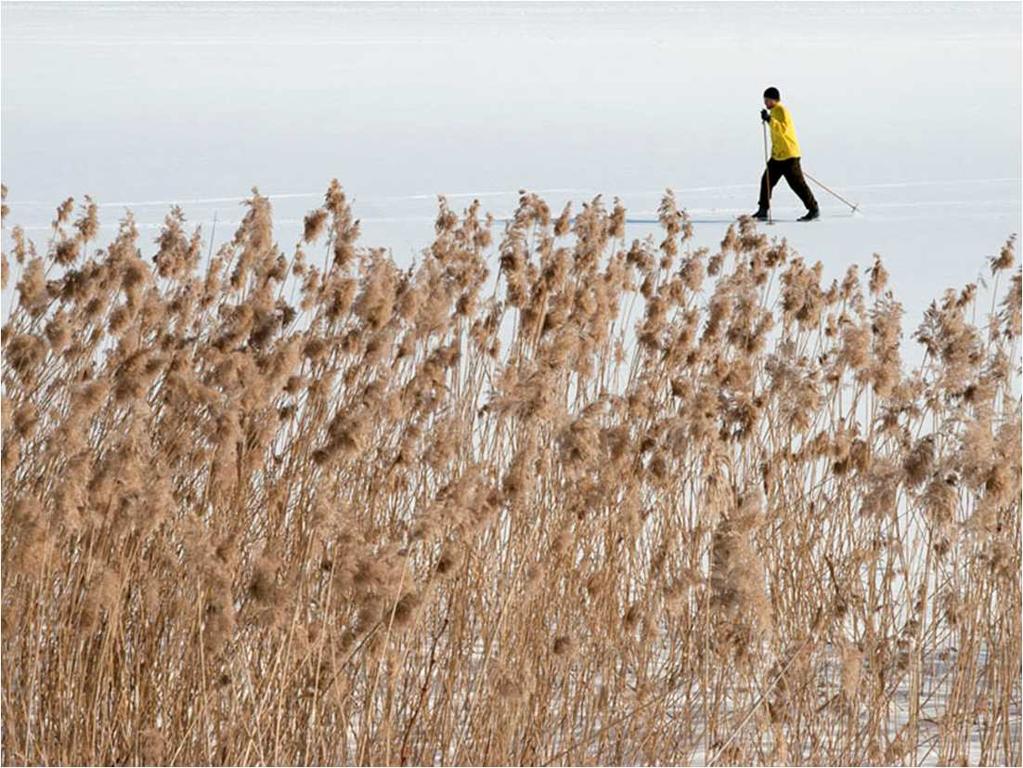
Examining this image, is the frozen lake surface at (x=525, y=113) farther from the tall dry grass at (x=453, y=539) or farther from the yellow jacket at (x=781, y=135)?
the tall dry grass at (x=453, y=539)

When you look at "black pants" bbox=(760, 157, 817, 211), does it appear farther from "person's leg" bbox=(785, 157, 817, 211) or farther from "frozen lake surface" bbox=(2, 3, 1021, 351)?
"frozen lake surface" bbox=(2, 3, 1021, 351)

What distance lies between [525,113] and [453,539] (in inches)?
826

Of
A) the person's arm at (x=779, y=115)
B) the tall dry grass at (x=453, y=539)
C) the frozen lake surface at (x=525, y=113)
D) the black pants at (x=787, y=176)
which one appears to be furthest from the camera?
the frozen lake surface at (x=525, y=113)

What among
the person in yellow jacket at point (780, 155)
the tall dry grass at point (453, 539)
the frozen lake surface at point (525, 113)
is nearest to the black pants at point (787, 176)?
the person in yellow jacket at point (780, 155)

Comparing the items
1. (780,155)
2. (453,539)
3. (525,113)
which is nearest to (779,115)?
(780,155)

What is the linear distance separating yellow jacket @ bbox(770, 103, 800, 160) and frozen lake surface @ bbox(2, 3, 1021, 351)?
0.53 meters

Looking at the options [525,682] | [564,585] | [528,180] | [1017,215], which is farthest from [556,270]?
[528,180]

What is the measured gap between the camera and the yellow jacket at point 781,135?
12.1m

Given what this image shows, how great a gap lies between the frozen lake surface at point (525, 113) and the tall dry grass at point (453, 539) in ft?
18.0

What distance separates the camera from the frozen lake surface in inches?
533

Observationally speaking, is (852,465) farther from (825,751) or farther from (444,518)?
(444,518)

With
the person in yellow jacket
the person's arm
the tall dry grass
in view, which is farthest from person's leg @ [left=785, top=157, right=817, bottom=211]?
the tall dry grass

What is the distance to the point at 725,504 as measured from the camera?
3.54 meters

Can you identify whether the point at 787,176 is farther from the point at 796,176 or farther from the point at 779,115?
the point at 779,115
